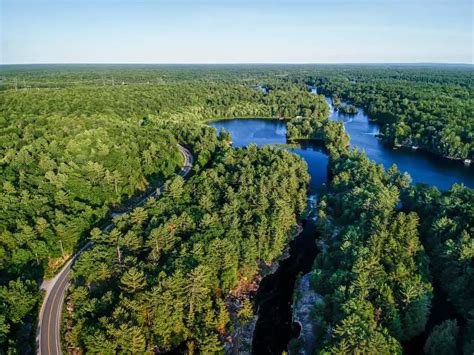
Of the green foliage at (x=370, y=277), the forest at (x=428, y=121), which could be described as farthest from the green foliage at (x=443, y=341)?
the forest at (x=428, y=121)

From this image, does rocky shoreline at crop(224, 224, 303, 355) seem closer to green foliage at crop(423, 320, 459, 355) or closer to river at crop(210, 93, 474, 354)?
river at crop(210, 93, 474, 354)

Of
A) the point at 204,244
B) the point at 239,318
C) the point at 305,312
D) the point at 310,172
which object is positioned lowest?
the point at 305,312

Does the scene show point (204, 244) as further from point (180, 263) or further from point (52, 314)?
point (52, 314)

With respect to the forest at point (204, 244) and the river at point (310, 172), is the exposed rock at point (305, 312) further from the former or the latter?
the forest at point (204, 244)

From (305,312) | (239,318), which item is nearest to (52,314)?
(239,318)

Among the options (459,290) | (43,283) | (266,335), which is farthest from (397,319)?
(43,283)

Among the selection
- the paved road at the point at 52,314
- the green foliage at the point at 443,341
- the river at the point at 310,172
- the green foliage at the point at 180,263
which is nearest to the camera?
the green foliage at the point at 443,341

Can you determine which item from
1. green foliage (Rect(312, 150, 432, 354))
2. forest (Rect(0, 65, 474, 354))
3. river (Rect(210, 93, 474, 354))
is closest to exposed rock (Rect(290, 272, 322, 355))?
river (Rect(210, 93, 474, 354))

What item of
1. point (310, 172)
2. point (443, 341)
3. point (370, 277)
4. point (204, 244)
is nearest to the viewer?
point (443, 341)

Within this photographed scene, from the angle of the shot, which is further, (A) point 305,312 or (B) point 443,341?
(A) point 305,312
